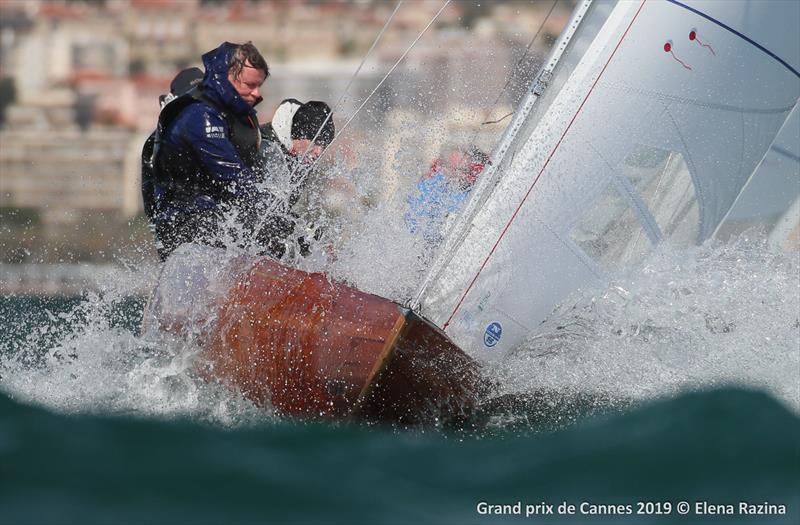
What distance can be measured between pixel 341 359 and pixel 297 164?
1.15m

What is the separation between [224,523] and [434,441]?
0.79m

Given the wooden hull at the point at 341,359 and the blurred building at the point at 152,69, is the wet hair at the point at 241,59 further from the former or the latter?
the blurred building at the point at 152,69

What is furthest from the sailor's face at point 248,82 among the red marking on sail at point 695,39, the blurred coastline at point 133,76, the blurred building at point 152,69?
the blurred building at point 152,69

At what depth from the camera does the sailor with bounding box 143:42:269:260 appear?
4172mm

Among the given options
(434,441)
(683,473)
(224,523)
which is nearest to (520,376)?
(434,441)

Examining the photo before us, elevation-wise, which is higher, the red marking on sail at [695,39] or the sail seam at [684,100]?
the red marking on sail at [695,39]

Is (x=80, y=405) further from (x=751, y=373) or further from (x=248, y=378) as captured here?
(x=751, y=373)

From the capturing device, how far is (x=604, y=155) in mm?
3744

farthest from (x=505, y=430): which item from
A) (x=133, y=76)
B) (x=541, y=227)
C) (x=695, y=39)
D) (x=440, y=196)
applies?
(x=133, y=76)

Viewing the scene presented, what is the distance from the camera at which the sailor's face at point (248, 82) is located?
4.19 metres

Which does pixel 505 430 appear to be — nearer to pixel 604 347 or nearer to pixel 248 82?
pixel 604 347

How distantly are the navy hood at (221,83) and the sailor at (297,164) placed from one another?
10.9 inches

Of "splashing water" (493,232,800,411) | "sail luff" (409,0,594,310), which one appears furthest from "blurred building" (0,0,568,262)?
"splashing water" (493,232,800,411)

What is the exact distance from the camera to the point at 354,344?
342 centimetres
